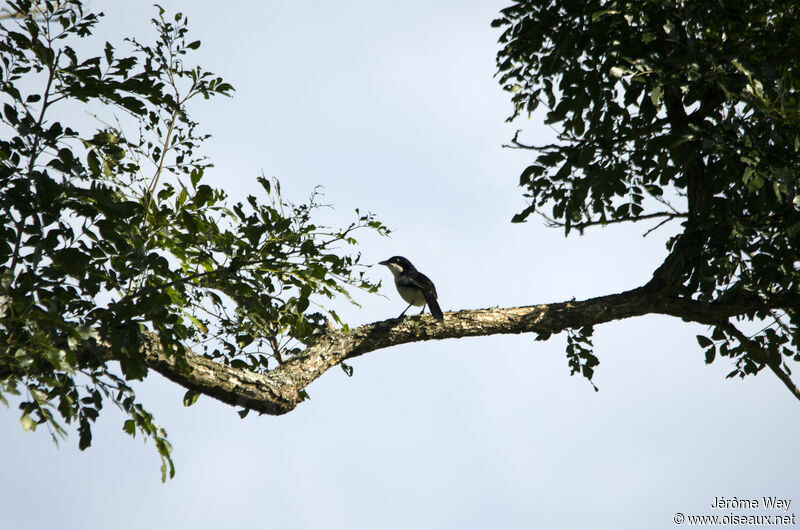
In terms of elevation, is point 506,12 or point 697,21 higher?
point 506,12

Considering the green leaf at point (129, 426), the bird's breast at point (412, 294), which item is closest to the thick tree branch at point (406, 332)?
the green leaf at point (129, 426)

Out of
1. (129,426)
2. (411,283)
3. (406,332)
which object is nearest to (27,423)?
(129,426)

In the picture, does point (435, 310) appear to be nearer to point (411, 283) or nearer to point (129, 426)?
point (411, 283)

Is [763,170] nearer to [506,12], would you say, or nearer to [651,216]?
[651,216]

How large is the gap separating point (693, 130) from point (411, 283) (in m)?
3.91

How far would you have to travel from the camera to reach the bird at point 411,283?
733cm

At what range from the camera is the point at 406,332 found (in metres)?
5.66

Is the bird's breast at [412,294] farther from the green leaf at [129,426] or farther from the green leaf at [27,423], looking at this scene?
the green leaf at [27,423]

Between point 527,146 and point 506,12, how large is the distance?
110 centimetres

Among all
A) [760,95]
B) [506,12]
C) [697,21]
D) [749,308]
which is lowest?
[749,308]

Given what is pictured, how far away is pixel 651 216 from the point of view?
579 centimetres

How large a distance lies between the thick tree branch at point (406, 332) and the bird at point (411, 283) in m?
0.88

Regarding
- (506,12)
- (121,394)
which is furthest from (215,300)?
(506,12)

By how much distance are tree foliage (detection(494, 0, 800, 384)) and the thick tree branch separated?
0.14m
